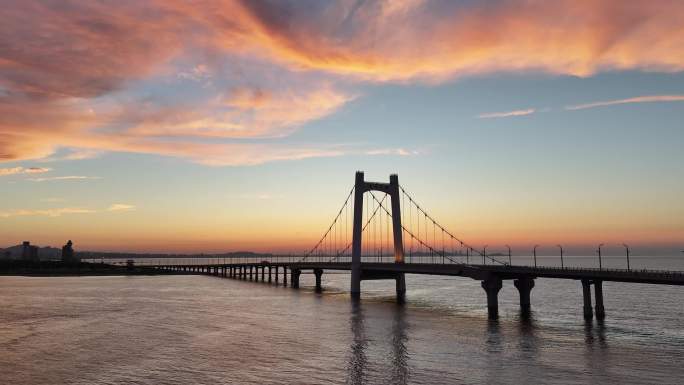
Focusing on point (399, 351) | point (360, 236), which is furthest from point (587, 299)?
point (360, 236)

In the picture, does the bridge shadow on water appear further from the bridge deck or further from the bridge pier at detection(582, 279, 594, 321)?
the bridge pier at detection(582, 279, 594, 321)

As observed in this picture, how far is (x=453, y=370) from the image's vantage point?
3900 cm

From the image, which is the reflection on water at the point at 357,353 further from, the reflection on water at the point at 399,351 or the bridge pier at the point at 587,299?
the bridge pier at the point at 587,299

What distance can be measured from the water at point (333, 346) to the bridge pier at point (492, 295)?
4.87 feet

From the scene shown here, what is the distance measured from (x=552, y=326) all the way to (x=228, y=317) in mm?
42155

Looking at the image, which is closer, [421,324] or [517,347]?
[517,347]

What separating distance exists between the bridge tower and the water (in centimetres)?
2263

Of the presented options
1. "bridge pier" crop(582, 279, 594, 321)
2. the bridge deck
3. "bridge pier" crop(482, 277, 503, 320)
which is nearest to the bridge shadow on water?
"bridge pier" crop(482, 277, 503, 320)

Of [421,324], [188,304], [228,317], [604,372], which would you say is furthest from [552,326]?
[188,304]

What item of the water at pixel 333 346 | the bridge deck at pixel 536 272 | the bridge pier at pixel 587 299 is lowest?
the water at pixel 333 346

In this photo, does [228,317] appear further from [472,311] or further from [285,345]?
[472,311]

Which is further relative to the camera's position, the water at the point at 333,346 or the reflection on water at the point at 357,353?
the water at the point at 333,346

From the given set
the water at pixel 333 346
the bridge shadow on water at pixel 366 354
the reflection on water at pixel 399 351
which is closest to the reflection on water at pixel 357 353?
the bridge shadow on water at pixel 366 354

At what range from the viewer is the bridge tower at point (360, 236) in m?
107
